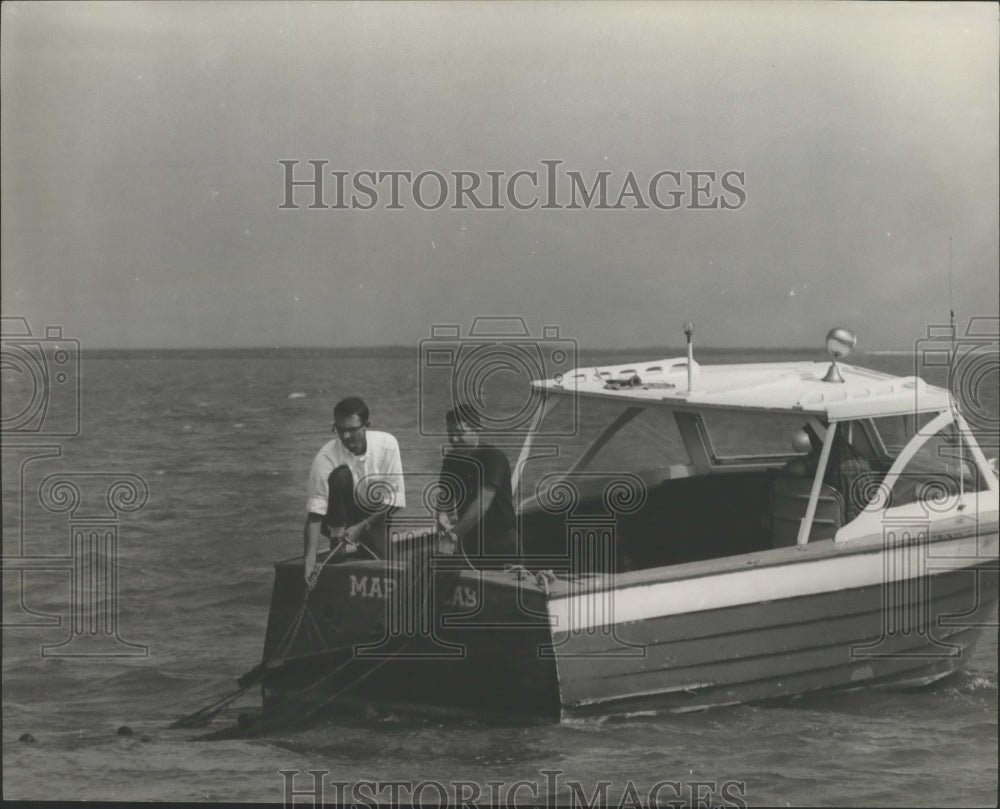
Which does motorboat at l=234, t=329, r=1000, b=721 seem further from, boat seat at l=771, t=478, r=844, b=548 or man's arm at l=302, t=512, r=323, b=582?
man's arm at l=302, t=512, r=323, b=582

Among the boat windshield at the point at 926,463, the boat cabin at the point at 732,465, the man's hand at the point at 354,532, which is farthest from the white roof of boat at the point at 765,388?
the man's hand at the point at 354,532

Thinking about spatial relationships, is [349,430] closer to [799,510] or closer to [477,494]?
[477,494]

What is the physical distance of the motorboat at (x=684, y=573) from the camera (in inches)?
361

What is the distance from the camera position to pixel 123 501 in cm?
2134

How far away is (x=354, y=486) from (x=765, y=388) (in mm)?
2990

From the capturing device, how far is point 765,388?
1050cm

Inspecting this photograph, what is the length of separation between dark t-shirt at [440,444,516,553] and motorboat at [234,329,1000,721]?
0.14 m

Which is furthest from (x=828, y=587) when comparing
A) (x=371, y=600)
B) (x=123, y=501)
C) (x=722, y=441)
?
(x=722, y=441)

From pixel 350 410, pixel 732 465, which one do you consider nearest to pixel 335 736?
A: pixel 350 410

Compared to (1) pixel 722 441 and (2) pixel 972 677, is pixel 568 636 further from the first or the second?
(1) pixel 722 441

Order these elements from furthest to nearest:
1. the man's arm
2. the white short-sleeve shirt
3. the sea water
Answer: the white short-sleeve shirt
the man's arm
the sea water

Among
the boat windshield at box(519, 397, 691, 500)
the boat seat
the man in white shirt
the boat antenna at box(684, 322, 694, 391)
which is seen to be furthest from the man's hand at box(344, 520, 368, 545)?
the boat seat

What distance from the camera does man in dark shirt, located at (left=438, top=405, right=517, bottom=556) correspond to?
9.30 metres

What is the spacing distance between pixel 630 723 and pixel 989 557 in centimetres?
294
